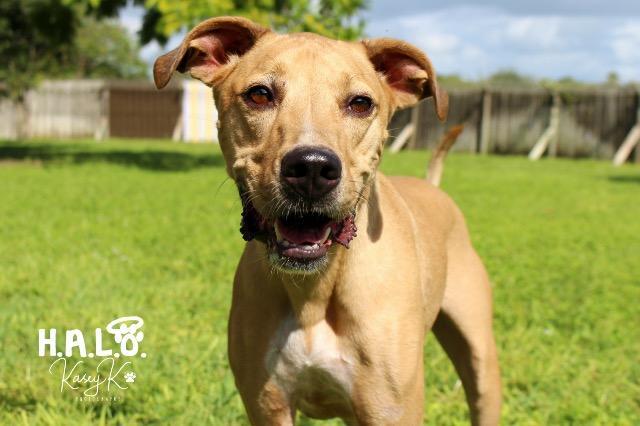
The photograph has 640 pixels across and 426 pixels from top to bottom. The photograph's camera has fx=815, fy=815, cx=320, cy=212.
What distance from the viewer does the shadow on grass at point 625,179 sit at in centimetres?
1822

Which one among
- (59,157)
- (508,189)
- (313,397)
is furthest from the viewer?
(59,157)

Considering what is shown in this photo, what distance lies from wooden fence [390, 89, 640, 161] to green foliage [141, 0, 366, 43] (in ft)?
27.6

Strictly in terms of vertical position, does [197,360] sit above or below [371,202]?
below

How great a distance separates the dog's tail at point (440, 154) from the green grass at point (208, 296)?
1266mm

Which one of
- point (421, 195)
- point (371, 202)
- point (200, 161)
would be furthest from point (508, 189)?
point (371, 202)

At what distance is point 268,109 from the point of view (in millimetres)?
3207

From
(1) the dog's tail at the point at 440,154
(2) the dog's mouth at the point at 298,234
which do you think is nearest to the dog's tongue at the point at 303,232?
(2) the dog's mouth at the point at 298,234

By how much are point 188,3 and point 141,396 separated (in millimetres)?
12961

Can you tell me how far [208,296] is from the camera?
6711 mm

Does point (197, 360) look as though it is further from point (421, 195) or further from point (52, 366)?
point (421, 195)

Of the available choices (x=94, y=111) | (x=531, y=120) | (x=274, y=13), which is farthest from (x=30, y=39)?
(x=531, y=120)

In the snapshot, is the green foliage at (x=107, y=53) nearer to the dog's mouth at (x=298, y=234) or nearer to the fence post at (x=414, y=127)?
the fence post at (x=414, y=127)

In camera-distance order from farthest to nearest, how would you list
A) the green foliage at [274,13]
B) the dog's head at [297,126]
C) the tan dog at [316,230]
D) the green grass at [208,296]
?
1. the green foliage at [274,13]
2. the green grass at [208,296]
3. the tan dog at [316,230]
4. the dog's head at [297,126]

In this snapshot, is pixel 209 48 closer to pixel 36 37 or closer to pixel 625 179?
pixel 625 179
